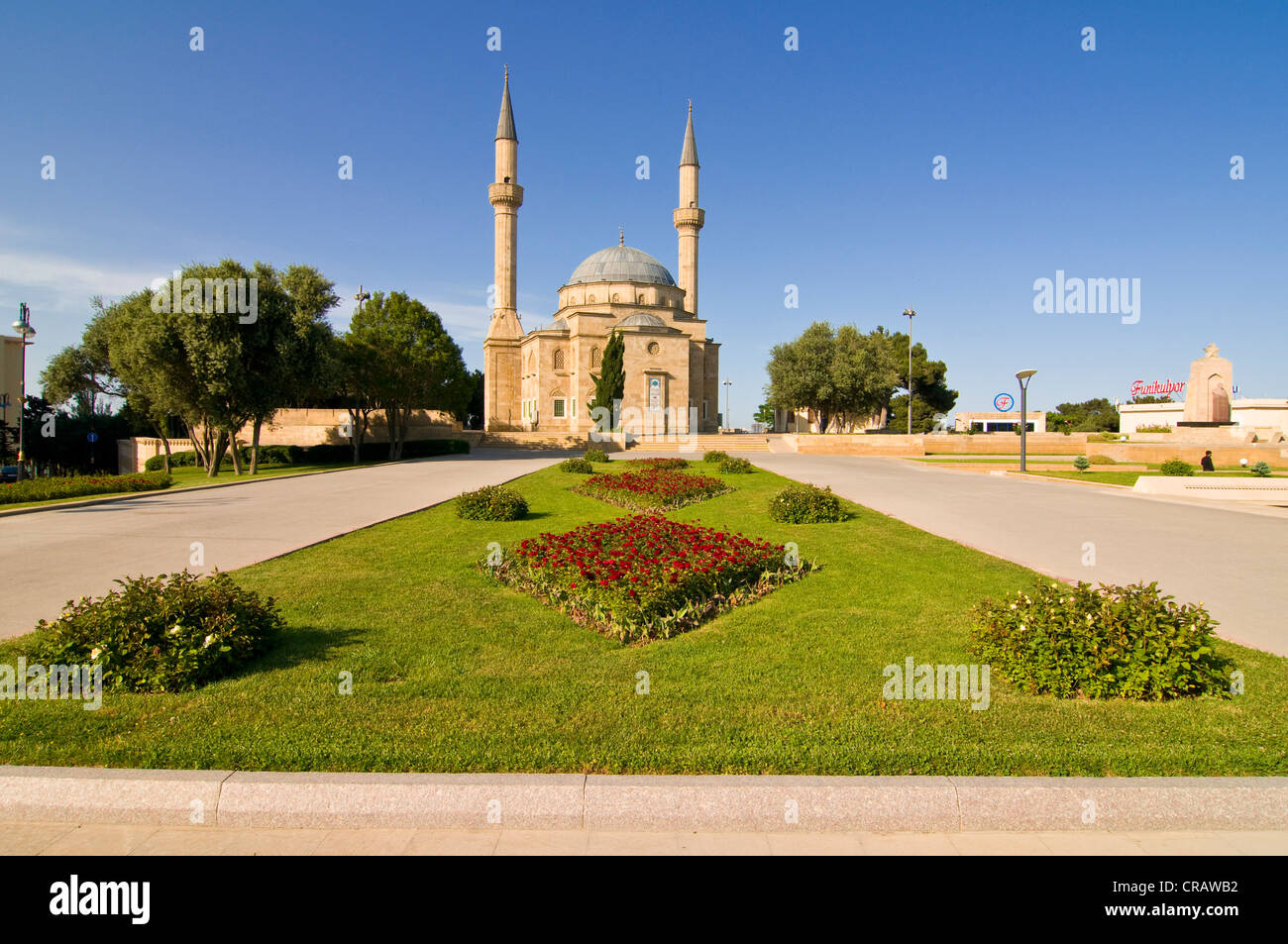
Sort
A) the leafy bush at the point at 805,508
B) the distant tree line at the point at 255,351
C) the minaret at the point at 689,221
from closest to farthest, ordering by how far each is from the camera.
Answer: the leafy bush at the point at 805,508 < the distant tree line at the point at 255,351 < the minaret at the point at 689,221

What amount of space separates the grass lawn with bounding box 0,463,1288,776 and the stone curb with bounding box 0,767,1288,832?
0.21 m

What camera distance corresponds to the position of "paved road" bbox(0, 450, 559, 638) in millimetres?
7387

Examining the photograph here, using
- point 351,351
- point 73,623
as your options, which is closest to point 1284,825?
point 73,623

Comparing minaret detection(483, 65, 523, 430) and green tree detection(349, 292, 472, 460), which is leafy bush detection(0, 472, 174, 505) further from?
minaret detection(483, 65, 523, 430)

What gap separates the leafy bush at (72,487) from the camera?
14.5 m

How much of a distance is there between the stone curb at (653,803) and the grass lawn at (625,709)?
21 centimetres

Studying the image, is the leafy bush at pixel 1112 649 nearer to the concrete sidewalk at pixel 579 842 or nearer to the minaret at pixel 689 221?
the concrete sidewalk at pixel 579 842

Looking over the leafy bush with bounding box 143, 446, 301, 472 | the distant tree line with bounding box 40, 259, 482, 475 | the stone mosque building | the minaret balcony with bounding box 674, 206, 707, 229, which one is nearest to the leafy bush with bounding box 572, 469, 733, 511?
the distant tree line with bounding box 40, 259, 482, 475

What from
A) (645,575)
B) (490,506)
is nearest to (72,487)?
(490,506)

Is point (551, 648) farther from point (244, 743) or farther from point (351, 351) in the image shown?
point (351, 351)

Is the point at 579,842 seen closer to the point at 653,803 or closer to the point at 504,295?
the point at 653,803

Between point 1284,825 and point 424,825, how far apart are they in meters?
3.95

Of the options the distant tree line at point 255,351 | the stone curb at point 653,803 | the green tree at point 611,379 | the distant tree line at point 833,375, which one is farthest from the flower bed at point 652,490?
the distant tree line at point 833,375
